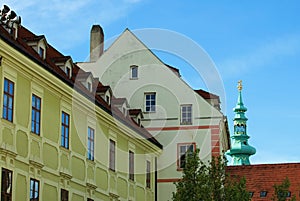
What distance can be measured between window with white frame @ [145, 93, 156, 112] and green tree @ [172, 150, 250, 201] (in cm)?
1642

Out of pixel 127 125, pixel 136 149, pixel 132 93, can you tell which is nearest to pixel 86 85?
pixel 127 125

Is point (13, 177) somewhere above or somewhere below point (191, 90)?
below

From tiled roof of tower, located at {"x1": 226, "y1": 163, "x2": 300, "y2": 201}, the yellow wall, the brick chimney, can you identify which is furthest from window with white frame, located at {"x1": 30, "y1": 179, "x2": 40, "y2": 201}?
tiled roof of tower, located at {"x1": 226, "y1": 163, "x2": 300, "y2": 201}

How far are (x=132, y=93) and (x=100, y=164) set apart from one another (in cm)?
1330

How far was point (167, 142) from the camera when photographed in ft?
149

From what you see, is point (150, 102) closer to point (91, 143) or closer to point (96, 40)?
point (96, 40)

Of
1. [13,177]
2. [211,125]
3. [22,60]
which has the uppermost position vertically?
[211,125]

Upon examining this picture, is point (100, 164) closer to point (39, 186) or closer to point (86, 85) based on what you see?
point (86, 85)

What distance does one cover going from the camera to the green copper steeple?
8588 cm

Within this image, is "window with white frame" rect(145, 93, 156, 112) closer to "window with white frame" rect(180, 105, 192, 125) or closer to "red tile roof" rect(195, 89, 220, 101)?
"window with white frame" rect(180, 105, 192, 125)

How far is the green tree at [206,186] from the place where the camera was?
28.3 metres

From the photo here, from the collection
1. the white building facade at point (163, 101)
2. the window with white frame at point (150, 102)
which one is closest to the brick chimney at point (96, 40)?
the white building facade at point (163, 101)

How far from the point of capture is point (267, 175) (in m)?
52.3

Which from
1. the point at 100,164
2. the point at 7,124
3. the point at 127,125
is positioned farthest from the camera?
the point at 127,125
